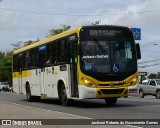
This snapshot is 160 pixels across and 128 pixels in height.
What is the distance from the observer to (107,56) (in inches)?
771

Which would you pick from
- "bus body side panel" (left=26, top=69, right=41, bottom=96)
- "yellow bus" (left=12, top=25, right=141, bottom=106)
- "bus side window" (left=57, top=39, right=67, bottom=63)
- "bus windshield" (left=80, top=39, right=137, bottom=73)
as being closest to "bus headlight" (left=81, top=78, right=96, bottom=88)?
"yellow bus" (left=12, top=25, right=141, bottom=106)

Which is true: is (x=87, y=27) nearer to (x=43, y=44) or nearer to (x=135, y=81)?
(x=135, y=81)

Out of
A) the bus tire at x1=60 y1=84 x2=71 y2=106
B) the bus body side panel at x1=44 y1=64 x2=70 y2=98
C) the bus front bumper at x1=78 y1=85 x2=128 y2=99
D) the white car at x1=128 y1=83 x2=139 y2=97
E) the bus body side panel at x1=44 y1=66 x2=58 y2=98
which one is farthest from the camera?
the bus body side panel at x1=44 y1=66 x2=58 y2=98

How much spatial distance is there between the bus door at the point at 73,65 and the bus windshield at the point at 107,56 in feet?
1.86

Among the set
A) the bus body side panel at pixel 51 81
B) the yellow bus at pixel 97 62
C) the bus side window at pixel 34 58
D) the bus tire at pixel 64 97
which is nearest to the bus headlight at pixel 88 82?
the yellow bus at pixel 97 62

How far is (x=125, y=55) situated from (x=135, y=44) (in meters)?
0.82

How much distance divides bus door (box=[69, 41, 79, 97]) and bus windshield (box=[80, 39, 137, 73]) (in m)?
0.57

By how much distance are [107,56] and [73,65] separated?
170 cm

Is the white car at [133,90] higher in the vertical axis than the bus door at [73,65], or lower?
lower

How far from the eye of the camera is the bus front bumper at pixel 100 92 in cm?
1936

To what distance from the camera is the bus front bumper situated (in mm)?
19359

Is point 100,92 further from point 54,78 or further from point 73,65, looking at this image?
point 54,78

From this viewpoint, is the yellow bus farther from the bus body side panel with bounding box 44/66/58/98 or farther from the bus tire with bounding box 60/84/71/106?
the bus body side panel with bounding box 44/66/58/98

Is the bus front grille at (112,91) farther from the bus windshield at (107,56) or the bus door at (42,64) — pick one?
the bus door at (42,64)
